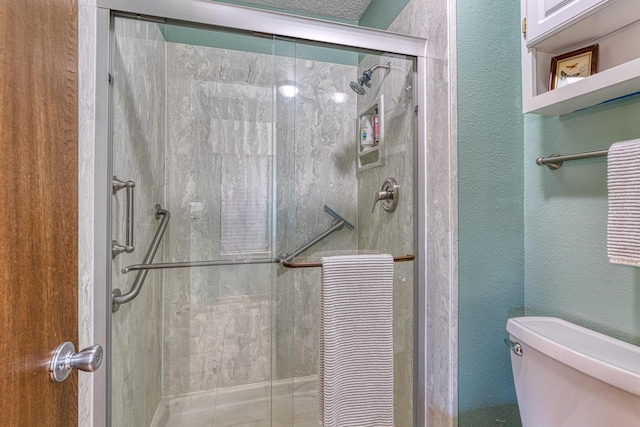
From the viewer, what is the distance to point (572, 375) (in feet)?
2.64

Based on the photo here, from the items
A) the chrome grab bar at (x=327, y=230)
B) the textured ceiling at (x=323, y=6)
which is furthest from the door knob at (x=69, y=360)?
the textured ceiling at (x=323, y=6)

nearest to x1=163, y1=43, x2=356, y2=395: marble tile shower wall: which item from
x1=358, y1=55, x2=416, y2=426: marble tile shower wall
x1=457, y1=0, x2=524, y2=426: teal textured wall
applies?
x1=358, y1=55, x2=416, y2=426: marble tile shower wall

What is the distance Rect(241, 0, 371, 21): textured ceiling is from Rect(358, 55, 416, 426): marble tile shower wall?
956mm

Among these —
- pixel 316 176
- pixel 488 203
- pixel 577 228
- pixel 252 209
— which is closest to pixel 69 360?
pixel 252 209

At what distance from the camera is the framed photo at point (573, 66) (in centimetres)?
96

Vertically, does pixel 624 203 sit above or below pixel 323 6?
below

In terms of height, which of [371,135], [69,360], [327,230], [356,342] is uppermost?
[371,135]

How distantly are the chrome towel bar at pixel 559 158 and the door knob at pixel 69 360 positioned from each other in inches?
53.8

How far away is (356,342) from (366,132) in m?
0.95

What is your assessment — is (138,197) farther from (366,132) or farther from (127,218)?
(366,132)

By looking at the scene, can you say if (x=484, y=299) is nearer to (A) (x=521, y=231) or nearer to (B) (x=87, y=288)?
(A) (x=521, y=231)

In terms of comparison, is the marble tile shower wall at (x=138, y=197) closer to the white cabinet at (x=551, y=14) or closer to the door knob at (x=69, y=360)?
the door knob at (x=69, y=360)

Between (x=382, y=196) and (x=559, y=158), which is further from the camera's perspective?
(x=382, y=196)

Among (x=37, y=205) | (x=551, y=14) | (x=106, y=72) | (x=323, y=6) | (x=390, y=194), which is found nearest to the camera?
(x=37, y=205)
